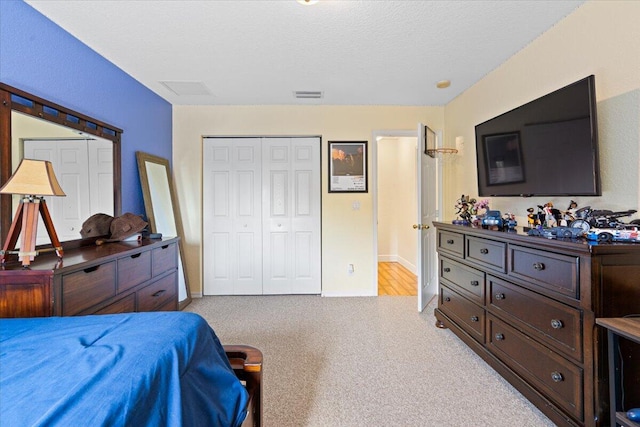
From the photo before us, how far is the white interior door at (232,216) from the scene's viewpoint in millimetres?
3748

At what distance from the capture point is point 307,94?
11.0 ft

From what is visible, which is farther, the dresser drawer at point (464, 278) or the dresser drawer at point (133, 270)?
the dresser drawer at point (464, 278)

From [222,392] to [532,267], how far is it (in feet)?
5.53

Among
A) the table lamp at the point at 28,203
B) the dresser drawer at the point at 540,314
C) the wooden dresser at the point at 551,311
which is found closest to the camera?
the wooden dresser at the point at 551,311

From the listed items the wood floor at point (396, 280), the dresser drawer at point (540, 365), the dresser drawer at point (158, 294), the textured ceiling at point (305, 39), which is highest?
the textured ceiling at point (305, 39)

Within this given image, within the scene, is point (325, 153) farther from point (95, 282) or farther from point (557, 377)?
point (557, 377)

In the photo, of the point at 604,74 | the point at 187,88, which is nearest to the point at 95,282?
the point at 187,88

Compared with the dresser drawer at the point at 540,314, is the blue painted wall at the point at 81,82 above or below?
above

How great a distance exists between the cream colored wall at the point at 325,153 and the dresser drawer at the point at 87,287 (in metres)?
1.94

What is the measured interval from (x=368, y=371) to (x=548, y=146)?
1931 millimetres

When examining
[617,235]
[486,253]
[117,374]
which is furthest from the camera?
[486,253]

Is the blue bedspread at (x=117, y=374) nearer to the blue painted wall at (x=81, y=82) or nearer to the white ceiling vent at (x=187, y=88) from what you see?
the blue painted wall at (x=81, y=82)

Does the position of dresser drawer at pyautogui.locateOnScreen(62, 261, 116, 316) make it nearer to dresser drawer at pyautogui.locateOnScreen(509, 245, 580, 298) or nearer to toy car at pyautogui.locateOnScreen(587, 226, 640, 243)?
dresser drawer at pyautogui.locateOnScreen(509, 245, 580, 298)

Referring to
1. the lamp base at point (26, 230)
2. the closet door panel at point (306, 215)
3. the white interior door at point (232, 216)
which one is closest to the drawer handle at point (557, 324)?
the closet door panel at point (306, 215)
